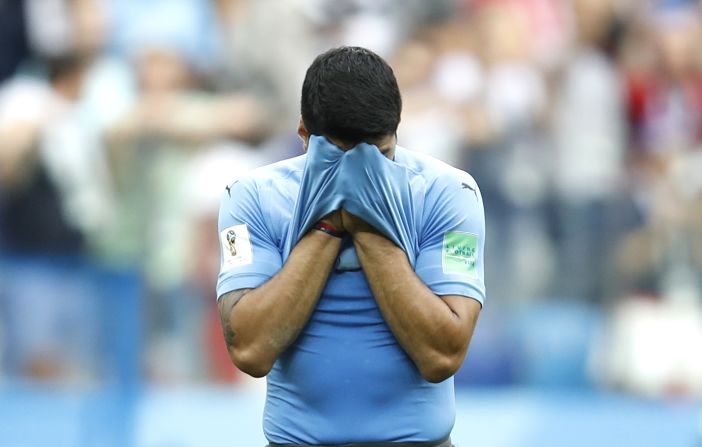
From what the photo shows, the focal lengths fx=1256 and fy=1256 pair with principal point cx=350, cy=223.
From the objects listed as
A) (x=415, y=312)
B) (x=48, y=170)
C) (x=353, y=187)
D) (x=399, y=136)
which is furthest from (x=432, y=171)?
(x=48, y=170)

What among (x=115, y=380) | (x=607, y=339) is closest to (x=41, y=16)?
(x=115, y=380)

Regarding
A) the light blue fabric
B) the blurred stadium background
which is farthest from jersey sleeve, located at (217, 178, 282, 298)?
the blurred stadium background

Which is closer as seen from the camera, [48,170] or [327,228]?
[327,228]

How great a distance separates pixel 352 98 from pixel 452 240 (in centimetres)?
44

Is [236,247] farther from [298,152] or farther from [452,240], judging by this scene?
[298,152]

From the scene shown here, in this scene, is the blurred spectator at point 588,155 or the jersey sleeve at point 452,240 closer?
the jersey sleeve at point 452,240

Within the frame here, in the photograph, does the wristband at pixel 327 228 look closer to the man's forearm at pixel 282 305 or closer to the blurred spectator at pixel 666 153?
the man's forearm at pixel 282 305

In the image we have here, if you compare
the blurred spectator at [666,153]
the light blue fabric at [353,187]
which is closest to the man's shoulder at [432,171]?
the light blue fabric at [353,187]

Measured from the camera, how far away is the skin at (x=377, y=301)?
298 cm

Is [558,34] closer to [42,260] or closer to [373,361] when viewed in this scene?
[42,260]

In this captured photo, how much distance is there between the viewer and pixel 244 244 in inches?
123

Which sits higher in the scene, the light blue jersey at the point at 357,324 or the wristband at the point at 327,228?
the wristband at the point at 327,228

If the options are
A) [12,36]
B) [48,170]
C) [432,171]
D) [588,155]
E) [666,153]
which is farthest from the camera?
[12,36]

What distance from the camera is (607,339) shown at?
7.11 m
